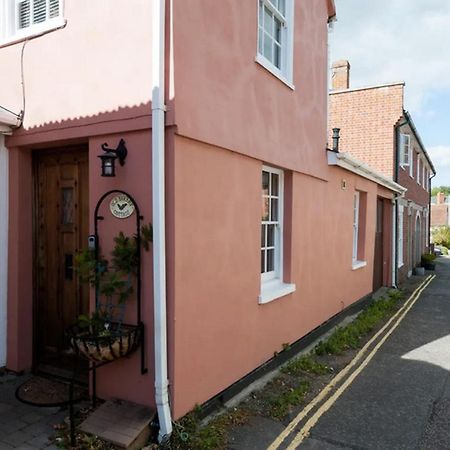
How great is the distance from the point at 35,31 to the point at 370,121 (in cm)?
1313

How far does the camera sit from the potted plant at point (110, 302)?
3887 millimetres

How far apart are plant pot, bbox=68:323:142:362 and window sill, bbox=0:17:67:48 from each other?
10.9 feet

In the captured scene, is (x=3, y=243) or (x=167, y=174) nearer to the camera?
(x=167, y=174)

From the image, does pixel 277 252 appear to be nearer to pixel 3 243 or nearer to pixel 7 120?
pixel 3 243

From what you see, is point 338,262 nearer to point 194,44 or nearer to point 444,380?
point 444,380

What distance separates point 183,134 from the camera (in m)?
4.04

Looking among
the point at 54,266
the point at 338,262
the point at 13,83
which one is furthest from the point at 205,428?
the point at 338,262

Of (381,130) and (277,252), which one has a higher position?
A: (381,130)

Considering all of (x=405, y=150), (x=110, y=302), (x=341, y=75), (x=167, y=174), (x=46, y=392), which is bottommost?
(x=46, y=392)

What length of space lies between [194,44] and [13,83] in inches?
93.2

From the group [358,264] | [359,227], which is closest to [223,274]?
[358,264]

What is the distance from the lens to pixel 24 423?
161 inches

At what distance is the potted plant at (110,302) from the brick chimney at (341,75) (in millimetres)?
15501

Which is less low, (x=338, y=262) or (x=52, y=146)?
(x=52, y=146)
